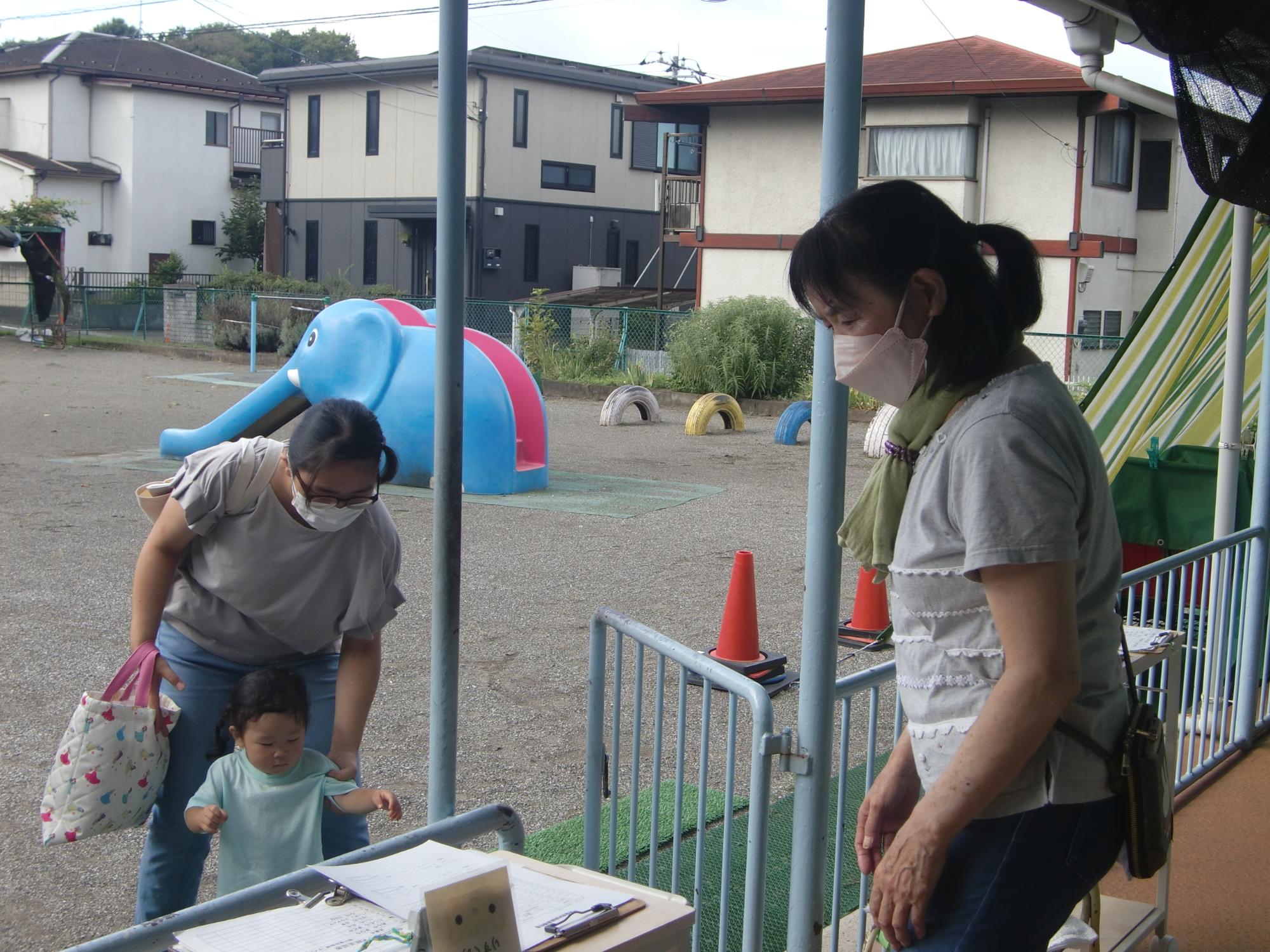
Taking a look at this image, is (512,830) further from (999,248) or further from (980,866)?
(999,248)

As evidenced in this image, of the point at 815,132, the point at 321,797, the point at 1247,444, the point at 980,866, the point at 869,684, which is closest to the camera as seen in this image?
the point at 980,866

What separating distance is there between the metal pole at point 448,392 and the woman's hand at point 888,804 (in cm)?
101

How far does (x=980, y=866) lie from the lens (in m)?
1.76

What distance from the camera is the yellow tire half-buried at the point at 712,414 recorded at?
54.0 feet

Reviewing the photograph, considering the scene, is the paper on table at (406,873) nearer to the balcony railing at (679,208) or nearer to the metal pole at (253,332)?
the metal pole at (253,332)

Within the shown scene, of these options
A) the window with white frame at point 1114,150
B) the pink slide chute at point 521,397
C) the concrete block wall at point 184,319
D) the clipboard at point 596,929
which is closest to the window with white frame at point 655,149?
the concrete block wall at point 184,319

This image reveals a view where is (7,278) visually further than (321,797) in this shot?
Yes

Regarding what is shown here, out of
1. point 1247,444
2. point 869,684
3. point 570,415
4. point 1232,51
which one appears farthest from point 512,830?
point 570,415

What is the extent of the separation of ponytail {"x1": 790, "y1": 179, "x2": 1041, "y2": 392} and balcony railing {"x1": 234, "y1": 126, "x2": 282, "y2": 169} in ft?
138

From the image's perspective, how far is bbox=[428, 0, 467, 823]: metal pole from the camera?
2.51 m

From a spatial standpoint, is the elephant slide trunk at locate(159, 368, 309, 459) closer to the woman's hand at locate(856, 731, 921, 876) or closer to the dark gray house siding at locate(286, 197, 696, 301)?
the woman's hand at locate(856, 731, 921, 876)

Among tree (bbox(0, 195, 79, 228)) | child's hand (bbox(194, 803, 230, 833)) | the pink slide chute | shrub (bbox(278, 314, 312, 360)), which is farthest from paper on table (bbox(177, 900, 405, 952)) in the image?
tree (bbox(0, 195, 79, 228))

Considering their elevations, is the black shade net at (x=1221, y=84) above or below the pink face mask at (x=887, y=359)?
above

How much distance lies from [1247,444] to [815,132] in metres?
19.4
